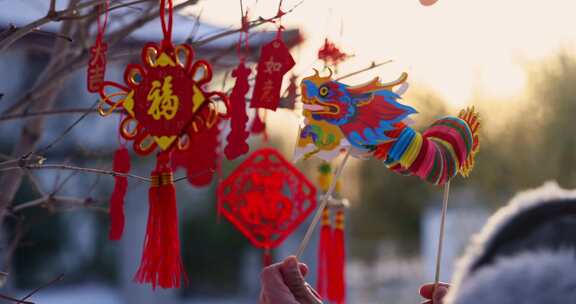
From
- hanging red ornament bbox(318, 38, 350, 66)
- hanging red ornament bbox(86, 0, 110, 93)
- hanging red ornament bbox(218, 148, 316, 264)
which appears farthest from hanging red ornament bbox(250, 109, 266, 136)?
hanging red ornament bbox(86, 0, 110, 93)

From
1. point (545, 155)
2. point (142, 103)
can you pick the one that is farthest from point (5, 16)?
point (545, 155)

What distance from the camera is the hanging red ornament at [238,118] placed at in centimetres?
126

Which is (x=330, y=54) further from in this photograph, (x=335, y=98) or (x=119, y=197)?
(x=119, y=197)

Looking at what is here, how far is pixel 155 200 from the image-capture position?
4.06 feet

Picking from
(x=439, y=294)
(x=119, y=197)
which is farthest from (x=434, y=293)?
(x=119, y=197)

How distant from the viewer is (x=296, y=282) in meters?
1.22

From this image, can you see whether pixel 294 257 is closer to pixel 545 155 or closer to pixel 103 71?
pixel 103 71

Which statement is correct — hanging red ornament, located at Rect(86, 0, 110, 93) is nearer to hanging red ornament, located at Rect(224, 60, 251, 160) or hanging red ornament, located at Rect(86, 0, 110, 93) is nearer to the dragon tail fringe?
hanging red ornament, located at Rect(224, 60, 251, 160)

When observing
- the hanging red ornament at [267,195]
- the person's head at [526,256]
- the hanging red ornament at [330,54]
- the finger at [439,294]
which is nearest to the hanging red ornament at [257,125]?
the hanging red ornament at [267,195]

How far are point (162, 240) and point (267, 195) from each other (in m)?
0.54

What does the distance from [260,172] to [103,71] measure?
54 centimetres

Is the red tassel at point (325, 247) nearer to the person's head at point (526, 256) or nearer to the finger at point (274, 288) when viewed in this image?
the finger at point (274, 288)

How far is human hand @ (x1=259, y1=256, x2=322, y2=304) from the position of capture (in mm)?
1189

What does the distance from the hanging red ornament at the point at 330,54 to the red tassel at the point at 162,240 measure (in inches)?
19.0
